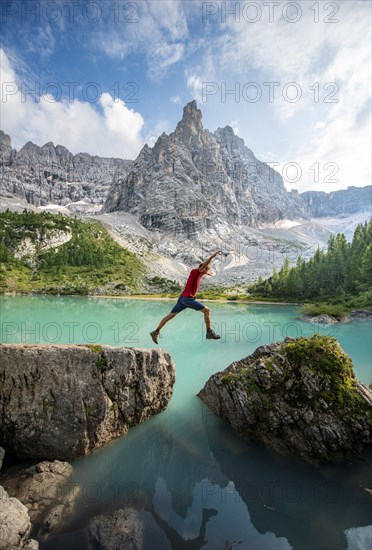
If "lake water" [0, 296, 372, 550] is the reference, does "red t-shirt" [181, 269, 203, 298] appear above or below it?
above

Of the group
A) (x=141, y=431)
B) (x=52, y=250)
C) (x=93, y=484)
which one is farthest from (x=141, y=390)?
(x=52, y=250)

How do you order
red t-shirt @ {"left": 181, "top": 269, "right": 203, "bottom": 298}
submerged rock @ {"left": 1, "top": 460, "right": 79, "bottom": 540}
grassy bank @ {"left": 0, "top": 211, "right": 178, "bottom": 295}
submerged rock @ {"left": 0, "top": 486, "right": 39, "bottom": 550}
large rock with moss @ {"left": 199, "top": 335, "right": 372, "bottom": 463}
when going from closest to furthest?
1. submerged rock @ {"left": 0, "top": 486, "right": 39, "bottom": 550}
2. submerged rock @ {"left": 1, "top": 460, "right": 79, "bottom": 540}
3. large rock with moss @ {"left": 199, "top": 335, "right": 372, "bottom": 463}
4. red t-shirt @ {"left": 181, "top": 269, "right": 203, "bottom": 298}
5. grassy bank @ {"left": 0, "top": 211, "right": 178, "bottom": 295}

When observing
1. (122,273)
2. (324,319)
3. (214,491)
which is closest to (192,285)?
(214,491)

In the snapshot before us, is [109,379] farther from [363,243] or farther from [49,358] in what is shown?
[363,243]

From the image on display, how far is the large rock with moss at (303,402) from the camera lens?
9.99 metres

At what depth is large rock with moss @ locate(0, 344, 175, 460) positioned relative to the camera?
9.66m

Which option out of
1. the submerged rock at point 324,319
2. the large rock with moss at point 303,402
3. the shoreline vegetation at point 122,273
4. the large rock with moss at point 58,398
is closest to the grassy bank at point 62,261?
the shoreline vegetation at point 122,273

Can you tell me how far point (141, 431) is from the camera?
11758 millimetres

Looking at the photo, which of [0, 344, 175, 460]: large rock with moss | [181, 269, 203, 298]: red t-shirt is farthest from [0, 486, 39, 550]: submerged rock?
[181, 269, 203, 298]: red t-shirt

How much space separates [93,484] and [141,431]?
Answer: 3.20 meters

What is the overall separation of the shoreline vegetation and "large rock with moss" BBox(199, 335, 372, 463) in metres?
50.1

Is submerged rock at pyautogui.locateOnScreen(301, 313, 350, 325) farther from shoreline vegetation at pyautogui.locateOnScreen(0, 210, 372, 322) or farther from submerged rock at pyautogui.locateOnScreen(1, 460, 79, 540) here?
submerged rock at pyautogui.locateOnScreen(1, 460, 79, 540)

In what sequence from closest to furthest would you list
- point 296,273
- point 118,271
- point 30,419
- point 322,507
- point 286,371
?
1. point 322,507
2. point 30,419
3. point 286,371
4. point 296,273
5. point 118,271

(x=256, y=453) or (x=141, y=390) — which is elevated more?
(x=141, y=390)
